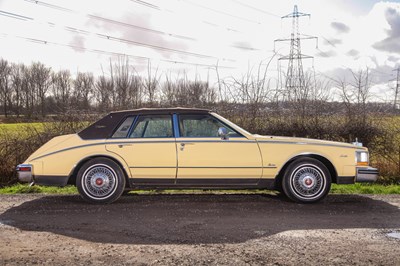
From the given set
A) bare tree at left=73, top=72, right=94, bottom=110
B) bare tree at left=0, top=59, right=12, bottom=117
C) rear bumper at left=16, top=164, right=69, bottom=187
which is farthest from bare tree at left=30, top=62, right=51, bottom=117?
rear bumper at left=16, top=164, right=69, bottom=187

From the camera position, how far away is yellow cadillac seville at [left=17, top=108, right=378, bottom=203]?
642 centimetres

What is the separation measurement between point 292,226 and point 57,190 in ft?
17.2

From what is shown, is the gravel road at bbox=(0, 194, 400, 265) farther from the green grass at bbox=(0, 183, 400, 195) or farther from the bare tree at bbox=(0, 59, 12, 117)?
the bare tree at bbox=(0, 59, 12, 117)

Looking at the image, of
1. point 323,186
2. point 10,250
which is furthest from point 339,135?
point 10,250

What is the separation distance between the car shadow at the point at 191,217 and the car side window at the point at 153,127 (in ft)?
3.77

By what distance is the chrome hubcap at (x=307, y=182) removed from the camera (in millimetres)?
6480

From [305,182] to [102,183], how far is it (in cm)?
340

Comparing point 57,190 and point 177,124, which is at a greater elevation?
point 177,124

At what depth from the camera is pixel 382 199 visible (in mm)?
6949

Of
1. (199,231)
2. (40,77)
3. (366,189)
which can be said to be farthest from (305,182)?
(40,77)

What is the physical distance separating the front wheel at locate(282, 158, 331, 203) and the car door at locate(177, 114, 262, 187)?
1.73 ft

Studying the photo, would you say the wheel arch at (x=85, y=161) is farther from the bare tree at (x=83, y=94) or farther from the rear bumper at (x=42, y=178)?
the bare tree at (x=83, y=94)

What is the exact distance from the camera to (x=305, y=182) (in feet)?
21.3

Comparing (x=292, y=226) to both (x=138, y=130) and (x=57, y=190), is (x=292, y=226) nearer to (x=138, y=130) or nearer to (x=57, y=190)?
(x=138, y=130)
